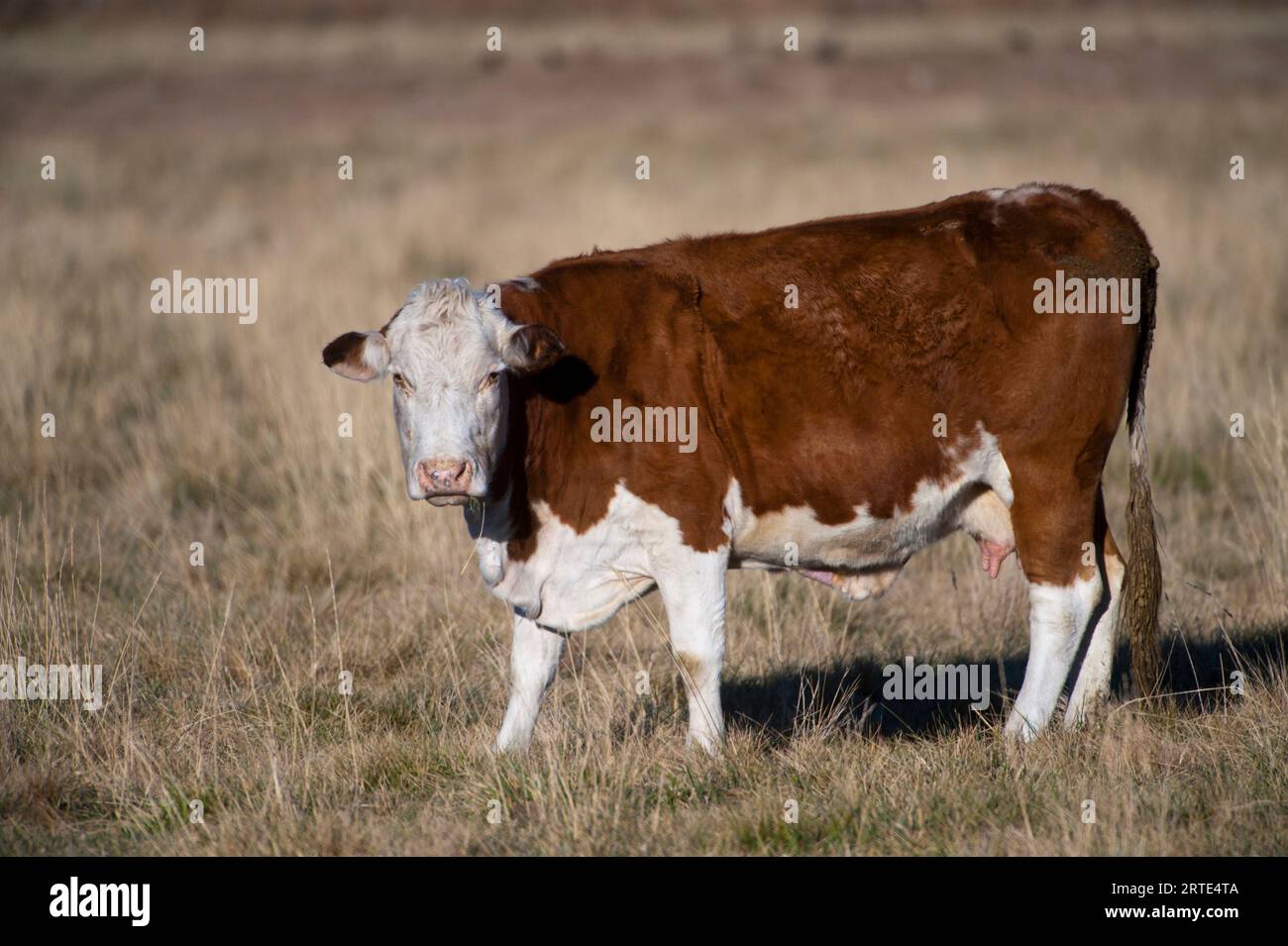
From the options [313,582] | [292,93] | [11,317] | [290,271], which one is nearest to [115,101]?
[292,93]

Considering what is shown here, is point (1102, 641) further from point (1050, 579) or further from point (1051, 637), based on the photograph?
point (1050, 579)

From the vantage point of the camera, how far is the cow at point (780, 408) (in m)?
5.67

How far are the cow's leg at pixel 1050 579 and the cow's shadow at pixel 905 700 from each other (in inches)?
11.4

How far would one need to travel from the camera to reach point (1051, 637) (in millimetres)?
6188

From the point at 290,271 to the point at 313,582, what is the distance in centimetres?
876

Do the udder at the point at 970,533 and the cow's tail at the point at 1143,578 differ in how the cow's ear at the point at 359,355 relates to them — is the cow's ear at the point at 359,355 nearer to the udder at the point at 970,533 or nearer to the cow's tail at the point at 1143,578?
the udder at the point at 970,533

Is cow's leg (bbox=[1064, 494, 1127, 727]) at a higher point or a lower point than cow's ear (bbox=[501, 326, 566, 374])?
lower

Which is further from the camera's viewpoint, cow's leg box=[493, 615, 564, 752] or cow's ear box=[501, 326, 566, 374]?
cow's leg box=[493, 615, 564, 752]

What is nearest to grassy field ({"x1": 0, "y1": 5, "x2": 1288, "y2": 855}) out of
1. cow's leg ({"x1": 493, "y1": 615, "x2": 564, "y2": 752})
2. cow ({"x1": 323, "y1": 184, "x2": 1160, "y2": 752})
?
cow's leg ({"x1": 493, "y1": 615, "x2": 564, "y2": 752})

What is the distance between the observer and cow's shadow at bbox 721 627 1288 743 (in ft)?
21.1

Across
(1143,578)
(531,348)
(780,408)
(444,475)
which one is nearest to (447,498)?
(444,475)

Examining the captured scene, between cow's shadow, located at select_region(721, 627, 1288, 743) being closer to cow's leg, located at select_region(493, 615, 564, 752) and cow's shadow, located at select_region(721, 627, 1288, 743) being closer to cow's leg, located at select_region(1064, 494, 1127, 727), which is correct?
cow's leg, located at select_region(1064, 494, 1127, 727)

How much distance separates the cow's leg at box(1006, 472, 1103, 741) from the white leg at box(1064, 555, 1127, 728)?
251mm

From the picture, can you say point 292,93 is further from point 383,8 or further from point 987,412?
point 987,412
